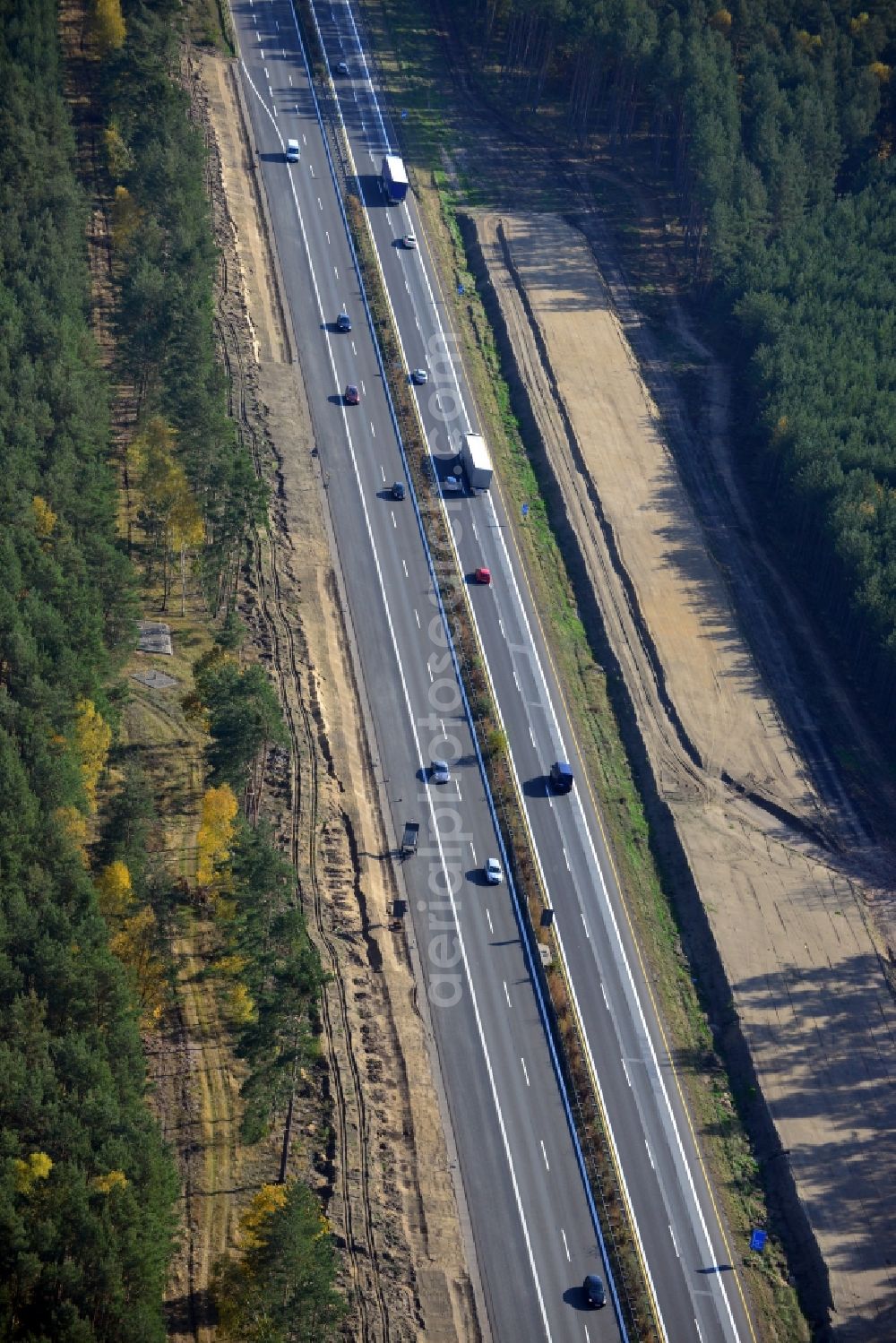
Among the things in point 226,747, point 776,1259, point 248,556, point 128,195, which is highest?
point 128,195

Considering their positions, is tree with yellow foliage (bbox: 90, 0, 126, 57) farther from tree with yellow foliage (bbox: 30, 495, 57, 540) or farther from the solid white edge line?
tree with yellow foliage (bbox: 30, 495, 57, 540)

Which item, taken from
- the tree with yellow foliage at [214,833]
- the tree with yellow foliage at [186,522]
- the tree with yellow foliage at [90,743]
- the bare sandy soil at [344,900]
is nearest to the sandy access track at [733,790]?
the bare sandy soil at [344,900]

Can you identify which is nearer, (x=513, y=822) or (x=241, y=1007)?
(x=241, y=1007)

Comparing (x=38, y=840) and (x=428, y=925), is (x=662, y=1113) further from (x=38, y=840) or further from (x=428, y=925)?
(x=38, y=840)

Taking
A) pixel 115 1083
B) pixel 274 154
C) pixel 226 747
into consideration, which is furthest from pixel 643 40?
pixel 115 1083

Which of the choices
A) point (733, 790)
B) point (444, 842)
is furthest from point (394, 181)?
point (444, 842)

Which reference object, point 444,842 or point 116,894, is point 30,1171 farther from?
point 444,842

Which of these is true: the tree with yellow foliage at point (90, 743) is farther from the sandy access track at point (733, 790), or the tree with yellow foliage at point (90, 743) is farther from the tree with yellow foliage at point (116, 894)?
the sandy access track at point (733, 790)
